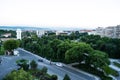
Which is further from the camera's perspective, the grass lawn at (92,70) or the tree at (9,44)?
the tree at (9,44)

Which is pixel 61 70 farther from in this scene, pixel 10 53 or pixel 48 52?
pixel 10 53

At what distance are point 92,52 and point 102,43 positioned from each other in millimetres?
11511

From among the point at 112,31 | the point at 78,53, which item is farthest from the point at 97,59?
the point at 112,31

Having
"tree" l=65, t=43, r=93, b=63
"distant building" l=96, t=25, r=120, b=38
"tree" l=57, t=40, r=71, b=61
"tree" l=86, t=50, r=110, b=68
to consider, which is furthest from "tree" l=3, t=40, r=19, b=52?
"distant building" l=96, t=25, r=120, b=38

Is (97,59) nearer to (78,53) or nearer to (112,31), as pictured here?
(78,53)

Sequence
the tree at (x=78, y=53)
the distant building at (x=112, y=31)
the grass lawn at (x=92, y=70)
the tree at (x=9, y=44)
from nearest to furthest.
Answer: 1. the grass lawn at (x=92, y=70)
2. the tree at (x=78, y=53)
3. the tree at (x=9, y=44)
4. the distant building at (x=112, y=31)

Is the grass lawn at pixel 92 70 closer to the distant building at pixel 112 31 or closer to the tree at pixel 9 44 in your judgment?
the tree at pixel 9 44

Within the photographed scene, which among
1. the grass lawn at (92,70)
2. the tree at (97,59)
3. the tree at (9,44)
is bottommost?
the grass lawn at (92,70)

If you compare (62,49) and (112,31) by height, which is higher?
(112,31)

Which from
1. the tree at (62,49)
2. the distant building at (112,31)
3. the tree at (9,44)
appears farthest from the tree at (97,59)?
the distant building at (112,31)

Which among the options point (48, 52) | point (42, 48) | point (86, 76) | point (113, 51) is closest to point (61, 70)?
point (86, 76)

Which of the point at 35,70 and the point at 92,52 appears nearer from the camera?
the point at 35,70

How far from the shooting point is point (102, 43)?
32125 millimetres

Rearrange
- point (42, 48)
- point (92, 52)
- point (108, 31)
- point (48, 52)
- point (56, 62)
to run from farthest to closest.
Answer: point (108, 31)
point (42, 48)
point (48, 52)
point (56, 62)
point (92, 52)
